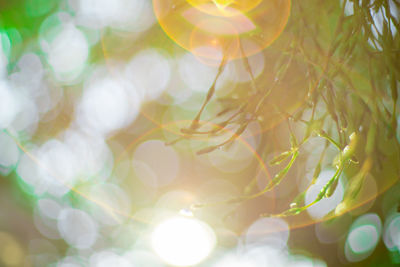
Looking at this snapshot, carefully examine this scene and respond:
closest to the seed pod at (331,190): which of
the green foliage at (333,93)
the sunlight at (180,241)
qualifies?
the green foliage at (333,93)

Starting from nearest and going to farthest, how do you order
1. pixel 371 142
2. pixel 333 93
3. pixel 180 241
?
pixel 371 142
pixel 333 93
pixel 180 241

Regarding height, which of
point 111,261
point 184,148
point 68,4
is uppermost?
point 68,4

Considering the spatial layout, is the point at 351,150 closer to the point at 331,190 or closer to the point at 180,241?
the point at 331,190

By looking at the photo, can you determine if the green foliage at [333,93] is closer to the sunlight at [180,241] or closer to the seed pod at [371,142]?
the seed pod at [371,142]

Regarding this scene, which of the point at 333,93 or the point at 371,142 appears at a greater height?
the point at 333,93

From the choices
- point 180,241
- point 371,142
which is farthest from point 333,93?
point 180,241

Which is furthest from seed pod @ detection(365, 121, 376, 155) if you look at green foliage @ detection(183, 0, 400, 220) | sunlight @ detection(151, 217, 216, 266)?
sunlight @ detection(151, 217, 216, 266)

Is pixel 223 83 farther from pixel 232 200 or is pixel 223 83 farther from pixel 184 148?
pixel 232 200

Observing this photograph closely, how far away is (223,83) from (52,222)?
5.72 meters

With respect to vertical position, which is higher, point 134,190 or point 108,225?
point 134,190

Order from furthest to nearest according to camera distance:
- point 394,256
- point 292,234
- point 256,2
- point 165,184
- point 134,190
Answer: point 134,190 < point 165,184 < point 292,234 < point 394,256 < point 256,2

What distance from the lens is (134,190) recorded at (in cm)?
370

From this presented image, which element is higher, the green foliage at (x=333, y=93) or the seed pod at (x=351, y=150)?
the green foliage at (x=333, y=93)

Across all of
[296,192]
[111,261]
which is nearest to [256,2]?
[296,192]
